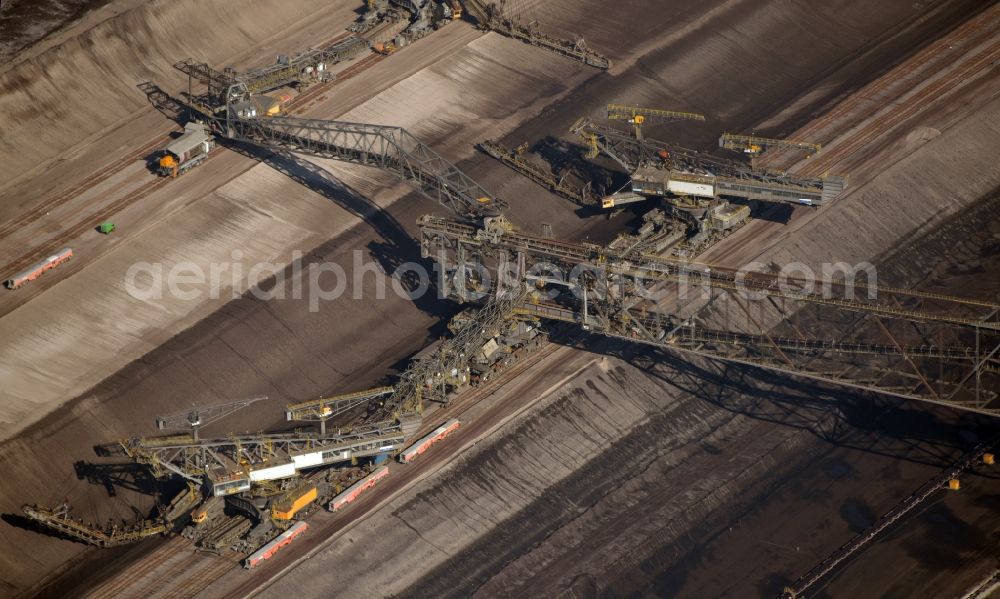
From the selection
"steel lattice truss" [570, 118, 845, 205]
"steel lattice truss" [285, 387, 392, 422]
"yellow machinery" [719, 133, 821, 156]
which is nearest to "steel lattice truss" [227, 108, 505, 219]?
"steel lattice truss" [570, 118, 845, 205]

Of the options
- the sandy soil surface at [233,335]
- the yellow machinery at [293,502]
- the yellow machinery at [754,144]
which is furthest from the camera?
the yellow machinery at [754,144]

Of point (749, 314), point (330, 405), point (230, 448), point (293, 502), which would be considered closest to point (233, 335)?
point (330, 405)

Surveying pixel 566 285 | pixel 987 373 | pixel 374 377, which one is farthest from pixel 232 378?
pixel 987 373

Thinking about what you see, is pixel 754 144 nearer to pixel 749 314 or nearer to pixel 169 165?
pixel 749 314

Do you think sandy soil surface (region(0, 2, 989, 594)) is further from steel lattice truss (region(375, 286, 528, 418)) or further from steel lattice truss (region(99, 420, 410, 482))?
steel lattice truss (region(375, 286, 528, 418))

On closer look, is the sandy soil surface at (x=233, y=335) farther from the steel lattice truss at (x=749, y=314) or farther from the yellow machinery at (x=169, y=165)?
the steel lattice truss at (x=749, y=314)

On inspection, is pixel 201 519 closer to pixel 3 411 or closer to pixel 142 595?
pixel 142 595

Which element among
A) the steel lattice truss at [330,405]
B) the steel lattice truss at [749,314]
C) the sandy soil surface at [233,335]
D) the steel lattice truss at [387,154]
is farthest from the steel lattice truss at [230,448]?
the steel lattice truss at [387,154]
